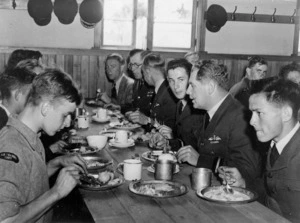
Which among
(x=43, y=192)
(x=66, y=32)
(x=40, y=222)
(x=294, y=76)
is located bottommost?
A: (x=40, y=222)

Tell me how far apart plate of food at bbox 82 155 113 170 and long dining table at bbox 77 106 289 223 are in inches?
15.8

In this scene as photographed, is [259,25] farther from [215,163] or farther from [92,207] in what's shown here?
[92,207]

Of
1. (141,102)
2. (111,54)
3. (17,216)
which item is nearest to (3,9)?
(111,54)

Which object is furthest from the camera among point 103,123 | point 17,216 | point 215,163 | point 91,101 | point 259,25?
point 259,25

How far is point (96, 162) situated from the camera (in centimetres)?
287

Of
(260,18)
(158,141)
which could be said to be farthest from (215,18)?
(158,141)

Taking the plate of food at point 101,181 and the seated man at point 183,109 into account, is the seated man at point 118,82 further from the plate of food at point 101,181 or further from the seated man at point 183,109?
the plate of food at point 101,181

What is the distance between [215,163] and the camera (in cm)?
269

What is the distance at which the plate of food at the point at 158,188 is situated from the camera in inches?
86.7

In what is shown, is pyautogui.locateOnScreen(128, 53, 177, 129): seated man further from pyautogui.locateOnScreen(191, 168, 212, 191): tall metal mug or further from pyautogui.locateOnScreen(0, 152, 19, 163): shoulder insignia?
pyautogui.locateOnScreen(0, 152, 19, 163): shoulder insignia

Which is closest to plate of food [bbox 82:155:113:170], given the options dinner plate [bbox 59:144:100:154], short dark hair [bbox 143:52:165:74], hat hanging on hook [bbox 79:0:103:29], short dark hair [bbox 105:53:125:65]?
dinner plate [bbox 59:144:100:154]

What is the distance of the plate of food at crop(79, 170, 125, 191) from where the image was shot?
2289 millimetres

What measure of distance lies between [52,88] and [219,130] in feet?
4.76

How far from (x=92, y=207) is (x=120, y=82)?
4.81 m
